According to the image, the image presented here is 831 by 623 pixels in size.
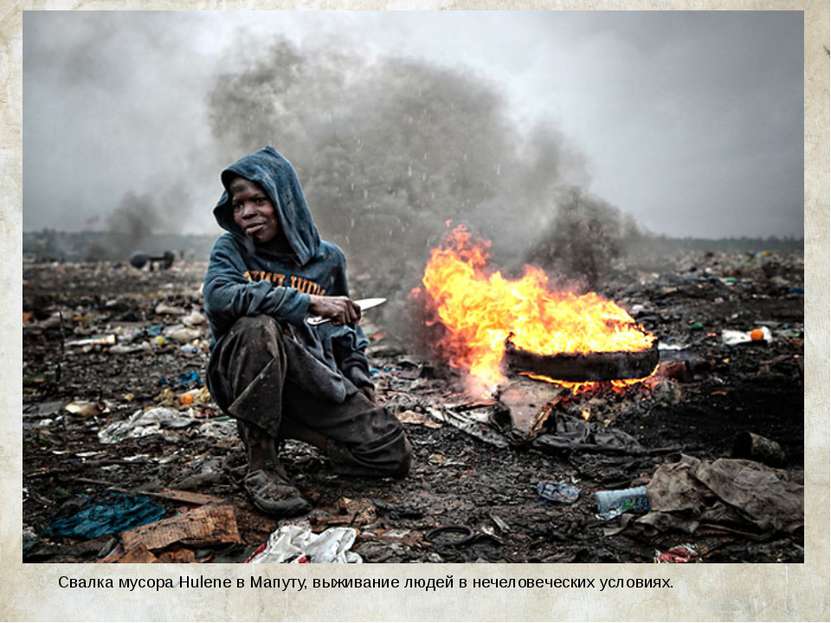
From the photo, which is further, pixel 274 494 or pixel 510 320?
pixel 510 320

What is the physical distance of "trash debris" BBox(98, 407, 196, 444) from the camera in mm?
4293

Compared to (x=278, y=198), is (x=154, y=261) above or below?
above

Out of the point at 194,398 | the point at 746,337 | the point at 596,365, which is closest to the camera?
the point at 596,365

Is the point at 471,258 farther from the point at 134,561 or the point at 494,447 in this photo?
the point at 134,561

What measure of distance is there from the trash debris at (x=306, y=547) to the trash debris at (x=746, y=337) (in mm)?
5692

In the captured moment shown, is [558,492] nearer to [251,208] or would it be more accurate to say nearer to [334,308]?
[334,308]

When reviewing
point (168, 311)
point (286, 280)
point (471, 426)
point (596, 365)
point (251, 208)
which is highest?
point (251, 208)

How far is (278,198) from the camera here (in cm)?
322

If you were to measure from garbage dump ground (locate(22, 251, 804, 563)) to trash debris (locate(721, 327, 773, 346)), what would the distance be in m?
0.03

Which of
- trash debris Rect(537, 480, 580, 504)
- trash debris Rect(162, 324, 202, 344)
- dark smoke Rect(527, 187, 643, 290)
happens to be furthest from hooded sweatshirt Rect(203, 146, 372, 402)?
dark smoke Rect(527, 187, 643, 290)

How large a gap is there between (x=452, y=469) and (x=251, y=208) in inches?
80.2

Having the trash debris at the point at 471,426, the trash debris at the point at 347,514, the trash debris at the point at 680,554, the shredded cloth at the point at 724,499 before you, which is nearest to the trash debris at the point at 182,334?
the trash debris at the point at 471,426

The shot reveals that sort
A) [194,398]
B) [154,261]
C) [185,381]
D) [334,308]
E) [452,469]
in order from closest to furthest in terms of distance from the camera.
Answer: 1. [334,308]
2. [452,469]
3. [194,398]
4. [185,381]
5. [154,261]

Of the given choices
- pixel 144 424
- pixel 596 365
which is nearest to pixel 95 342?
pixel 144 424
